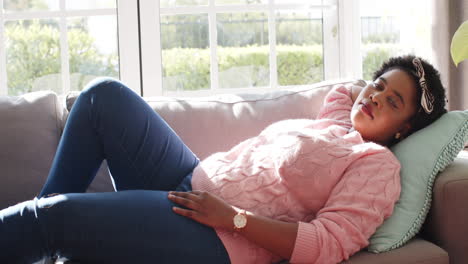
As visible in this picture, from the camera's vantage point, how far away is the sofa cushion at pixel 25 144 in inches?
77.0

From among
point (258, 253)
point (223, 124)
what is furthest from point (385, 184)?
point (223, 124)

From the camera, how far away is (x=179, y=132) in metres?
2.08

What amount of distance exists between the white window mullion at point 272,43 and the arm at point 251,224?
1.76 metres

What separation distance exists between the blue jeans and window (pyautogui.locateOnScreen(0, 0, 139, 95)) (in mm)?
1390

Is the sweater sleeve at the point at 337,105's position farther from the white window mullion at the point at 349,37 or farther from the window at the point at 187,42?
the white window mullion at the point at 349,37

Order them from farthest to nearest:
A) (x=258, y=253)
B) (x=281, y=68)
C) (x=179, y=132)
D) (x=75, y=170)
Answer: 1. (x=281, y=68)
2. (x=179, y=132)
3. (x=75, y=170)
4. (x=258, y=253)

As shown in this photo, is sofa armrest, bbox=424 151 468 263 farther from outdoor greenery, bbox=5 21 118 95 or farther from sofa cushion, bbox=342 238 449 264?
outdoor greenery, bbox=5 21 118 95

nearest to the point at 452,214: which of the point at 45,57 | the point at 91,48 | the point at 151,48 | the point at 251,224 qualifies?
the point at 251,224

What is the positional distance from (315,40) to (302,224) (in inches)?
75.6

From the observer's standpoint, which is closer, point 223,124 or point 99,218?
point 99,218

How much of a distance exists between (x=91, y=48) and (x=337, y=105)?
5.20 ft

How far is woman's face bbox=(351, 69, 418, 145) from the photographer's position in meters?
1.80

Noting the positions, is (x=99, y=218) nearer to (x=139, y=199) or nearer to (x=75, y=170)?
(x=139, y=199)

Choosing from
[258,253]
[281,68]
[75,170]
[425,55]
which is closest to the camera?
[258,253]
